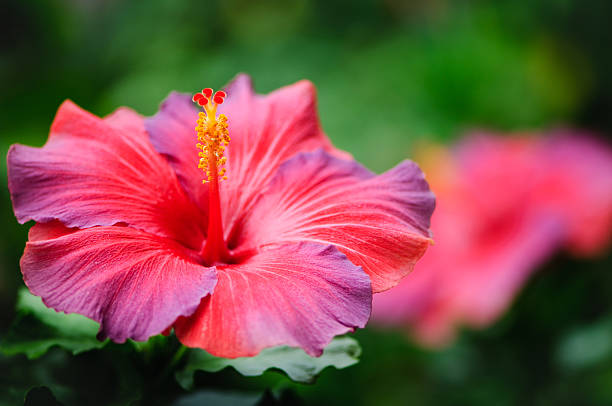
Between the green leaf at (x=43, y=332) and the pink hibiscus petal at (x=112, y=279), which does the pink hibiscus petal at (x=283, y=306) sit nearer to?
the pink hibiscus petal at (x=112, y=279)

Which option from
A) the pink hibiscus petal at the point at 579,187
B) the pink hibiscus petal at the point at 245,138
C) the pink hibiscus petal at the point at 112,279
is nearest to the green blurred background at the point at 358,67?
the pink hibiscus petal at the point at 579,187

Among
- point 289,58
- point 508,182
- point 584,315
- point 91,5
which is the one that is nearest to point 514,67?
point 289,58

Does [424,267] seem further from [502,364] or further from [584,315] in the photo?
[584,315]

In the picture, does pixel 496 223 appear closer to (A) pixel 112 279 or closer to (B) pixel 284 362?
(B) pixel 284 362

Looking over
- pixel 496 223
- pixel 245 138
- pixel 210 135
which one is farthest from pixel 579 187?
pixel 210 135

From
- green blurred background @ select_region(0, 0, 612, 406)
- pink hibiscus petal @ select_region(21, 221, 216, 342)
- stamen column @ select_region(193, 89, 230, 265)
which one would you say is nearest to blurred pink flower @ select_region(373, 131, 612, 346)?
green blurred background @ select_region(0, 0, 612, 406)
